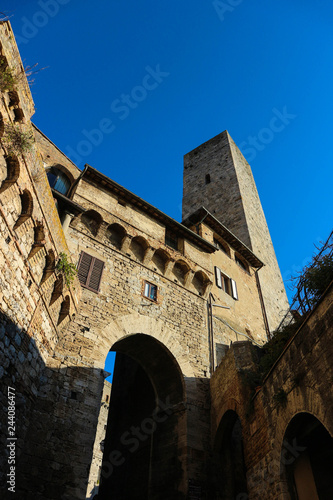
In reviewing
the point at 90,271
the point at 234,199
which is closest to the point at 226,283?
the point at 90,271

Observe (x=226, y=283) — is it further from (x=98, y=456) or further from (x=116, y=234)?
(x=98, y=456)

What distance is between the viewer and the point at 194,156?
30250 mm

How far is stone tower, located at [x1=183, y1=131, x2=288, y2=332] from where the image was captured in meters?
20.7

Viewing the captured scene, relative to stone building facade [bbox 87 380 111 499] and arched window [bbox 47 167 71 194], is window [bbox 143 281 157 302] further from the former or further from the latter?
stone building facade [bbox 87 380 111 499]

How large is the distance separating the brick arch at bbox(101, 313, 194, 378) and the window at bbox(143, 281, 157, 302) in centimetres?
80

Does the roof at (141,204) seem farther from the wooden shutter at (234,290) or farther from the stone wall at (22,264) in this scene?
the stone wall at (22,264)

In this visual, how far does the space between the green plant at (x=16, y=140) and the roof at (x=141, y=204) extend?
19.8 feet

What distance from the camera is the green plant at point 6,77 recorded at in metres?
5.87

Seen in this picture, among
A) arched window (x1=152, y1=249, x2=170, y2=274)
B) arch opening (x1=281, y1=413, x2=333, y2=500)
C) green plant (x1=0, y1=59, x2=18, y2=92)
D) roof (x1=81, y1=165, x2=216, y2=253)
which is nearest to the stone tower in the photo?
roof (x1=81, y1=165, x2=216, y2=253)

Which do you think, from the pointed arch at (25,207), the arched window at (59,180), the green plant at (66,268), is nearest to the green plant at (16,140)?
the pointed arch at (25,207)

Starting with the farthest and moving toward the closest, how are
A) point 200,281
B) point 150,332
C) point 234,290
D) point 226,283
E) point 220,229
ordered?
1. point 220,229
2. point 226,283
3. point 234,290
4. point 200,281
5. point 150,332

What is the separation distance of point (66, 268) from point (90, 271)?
225 cm

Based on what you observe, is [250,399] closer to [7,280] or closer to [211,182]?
[7,280]

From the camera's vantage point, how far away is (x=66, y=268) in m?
8.26
